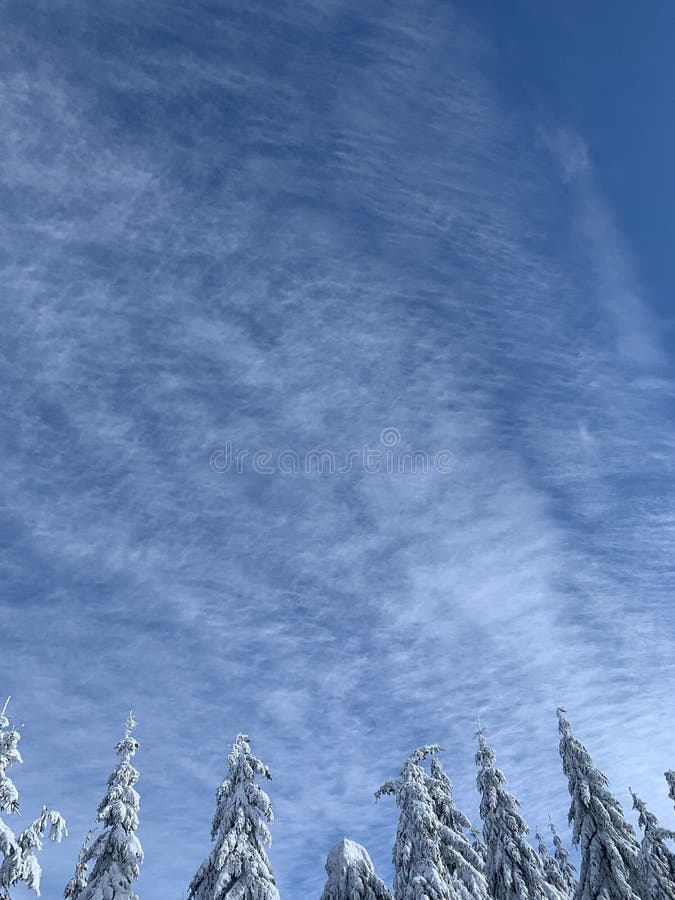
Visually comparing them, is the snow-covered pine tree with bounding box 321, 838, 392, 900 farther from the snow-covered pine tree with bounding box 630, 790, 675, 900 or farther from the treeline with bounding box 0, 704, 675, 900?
the snow-covered pine tree with bounding box 630, 790, 675, 900

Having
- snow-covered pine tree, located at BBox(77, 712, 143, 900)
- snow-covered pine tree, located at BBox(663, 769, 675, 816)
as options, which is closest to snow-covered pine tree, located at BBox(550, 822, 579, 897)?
snow-covered pine tree, located at BBox(663, 769, 675, 816)

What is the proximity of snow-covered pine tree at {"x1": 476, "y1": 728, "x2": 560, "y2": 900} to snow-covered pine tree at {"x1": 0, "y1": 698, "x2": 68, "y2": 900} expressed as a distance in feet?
62.3

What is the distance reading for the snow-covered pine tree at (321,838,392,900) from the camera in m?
16.7

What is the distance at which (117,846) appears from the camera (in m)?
23.2

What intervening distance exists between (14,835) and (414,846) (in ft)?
49.8

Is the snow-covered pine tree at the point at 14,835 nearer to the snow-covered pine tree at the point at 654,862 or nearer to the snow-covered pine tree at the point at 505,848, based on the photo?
the snow-covered pine tree at the point at 505,848

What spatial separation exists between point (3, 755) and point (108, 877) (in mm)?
6218

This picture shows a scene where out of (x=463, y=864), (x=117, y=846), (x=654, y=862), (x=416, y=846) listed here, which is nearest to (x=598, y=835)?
(x=654, y=862)

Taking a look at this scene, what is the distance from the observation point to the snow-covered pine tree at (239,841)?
819 inches

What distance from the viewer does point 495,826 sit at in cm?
2805

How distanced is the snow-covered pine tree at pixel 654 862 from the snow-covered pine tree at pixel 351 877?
49.9ft

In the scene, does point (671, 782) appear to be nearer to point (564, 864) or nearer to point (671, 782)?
point (671, 782)

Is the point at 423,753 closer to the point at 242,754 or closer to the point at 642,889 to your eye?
the point at 242,754

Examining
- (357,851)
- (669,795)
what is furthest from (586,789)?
(357,851)
